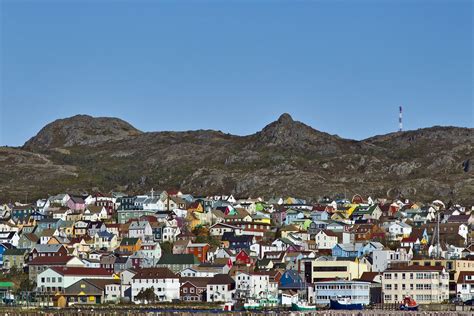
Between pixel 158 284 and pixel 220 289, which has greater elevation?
pixel 158 284

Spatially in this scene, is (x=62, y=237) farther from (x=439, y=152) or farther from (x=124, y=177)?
(x=439, y=152)

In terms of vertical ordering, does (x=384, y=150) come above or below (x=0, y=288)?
above

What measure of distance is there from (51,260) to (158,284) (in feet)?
39.7

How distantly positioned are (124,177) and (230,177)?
18.5 m

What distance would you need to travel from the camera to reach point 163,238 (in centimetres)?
11344

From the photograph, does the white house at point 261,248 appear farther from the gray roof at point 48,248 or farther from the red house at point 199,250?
the gray roof at point 48,248

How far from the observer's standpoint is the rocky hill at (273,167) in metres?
156

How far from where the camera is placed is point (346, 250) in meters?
104

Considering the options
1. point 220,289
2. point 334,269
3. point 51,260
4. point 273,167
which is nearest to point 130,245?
point 51,260

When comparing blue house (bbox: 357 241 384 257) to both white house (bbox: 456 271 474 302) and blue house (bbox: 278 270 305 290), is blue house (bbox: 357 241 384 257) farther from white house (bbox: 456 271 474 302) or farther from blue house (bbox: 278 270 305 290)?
white house (bbox: 456 271 474 302)

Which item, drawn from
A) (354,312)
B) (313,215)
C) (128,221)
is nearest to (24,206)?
(128,221)

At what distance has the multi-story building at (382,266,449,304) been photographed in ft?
287

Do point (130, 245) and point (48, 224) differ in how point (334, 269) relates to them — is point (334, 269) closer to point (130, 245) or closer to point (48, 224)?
point (130, 245)

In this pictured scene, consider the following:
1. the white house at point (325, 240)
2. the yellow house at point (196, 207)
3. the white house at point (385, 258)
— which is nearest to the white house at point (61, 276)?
the white house at point (385, 258)
